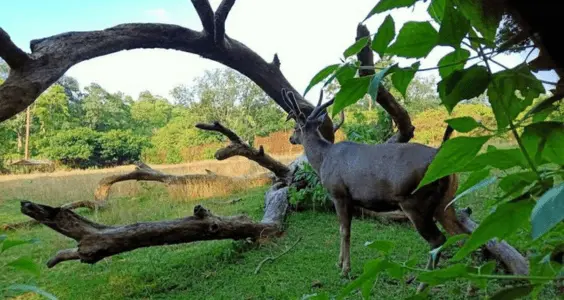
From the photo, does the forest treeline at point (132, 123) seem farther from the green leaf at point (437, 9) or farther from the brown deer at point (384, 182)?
the green leaf at point (437, 9)

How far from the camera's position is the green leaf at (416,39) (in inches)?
14.9

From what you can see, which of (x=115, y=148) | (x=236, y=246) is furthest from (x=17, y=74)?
(x=115, y=148)

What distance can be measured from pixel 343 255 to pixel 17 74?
2.62 meters

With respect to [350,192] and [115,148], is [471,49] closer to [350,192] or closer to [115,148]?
[350,192]

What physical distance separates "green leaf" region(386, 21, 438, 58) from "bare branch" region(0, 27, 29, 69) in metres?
3.35

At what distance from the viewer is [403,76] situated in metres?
0.43

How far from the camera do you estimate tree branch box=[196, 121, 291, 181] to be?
469cm

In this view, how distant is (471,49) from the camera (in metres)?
0.37

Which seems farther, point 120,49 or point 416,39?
point 120,49

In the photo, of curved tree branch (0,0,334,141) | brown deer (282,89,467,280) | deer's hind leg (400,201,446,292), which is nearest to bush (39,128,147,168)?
curved tree branch (0,0,334,141)

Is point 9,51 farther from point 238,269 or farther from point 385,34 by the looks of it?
point 385,34

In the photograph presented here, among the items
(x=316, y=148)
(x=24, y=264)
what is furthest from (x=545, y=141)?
(x=316, y=148)

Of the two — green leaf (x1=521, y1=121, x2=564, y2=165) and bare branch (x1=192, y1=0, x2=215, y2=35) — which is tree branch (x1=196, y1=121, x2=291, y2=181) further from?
green leaf (x1=521, y1=121, x2=564, y2=165)

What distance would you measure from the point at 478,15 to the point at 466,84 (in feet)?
0.17
